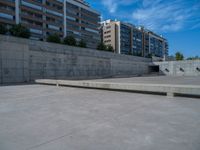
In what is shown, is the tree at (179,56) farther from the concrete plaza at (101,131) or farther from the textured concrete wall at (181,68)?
the concrete plaza at (101,131)

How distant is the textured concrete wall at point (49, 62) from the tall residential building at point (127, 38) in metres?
44.2

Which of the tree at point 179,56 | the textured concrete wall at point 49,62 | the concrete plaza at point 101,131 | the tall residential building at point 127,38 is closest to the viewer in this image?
the concrete plaza at point 101,131

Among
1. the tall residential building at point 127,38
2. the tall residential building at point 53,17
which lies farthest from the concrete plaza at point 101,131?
the tall residential building at point 127,38

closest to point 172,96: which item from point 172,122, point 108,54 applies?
point 172,122

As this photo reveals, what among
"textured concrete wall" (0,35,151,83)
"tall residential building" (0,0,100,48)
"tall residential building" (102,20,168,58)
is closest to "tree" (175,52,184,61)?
"tall residential building" (102,20,168,58)

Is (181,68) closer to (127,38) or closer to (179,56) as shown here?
(179,56)

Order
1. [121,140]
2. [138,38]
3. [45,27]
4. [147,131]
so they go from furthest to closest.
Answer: [138,38]
[45,27]
[147,131]
[121,140]

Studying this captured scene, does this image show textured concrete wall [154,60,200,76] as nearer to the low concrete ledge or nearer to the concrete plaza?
the low concrete ledge

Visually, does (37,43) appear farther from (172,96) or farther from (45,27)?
(45,27)

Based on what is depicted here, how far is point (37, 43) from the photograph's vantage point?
2014 centimetres

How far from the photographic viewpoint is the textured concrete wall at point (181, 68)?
120ft

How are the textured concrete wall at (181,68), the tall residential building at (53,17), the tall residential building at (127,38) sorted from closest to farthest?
the textured concrete wall at (181,68) < the tall residential building at (53,17) < the tall residential building at (127,38)

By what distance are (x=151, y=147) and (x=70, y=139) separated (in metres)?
1.41

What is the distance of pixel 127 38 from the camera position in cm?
8369
